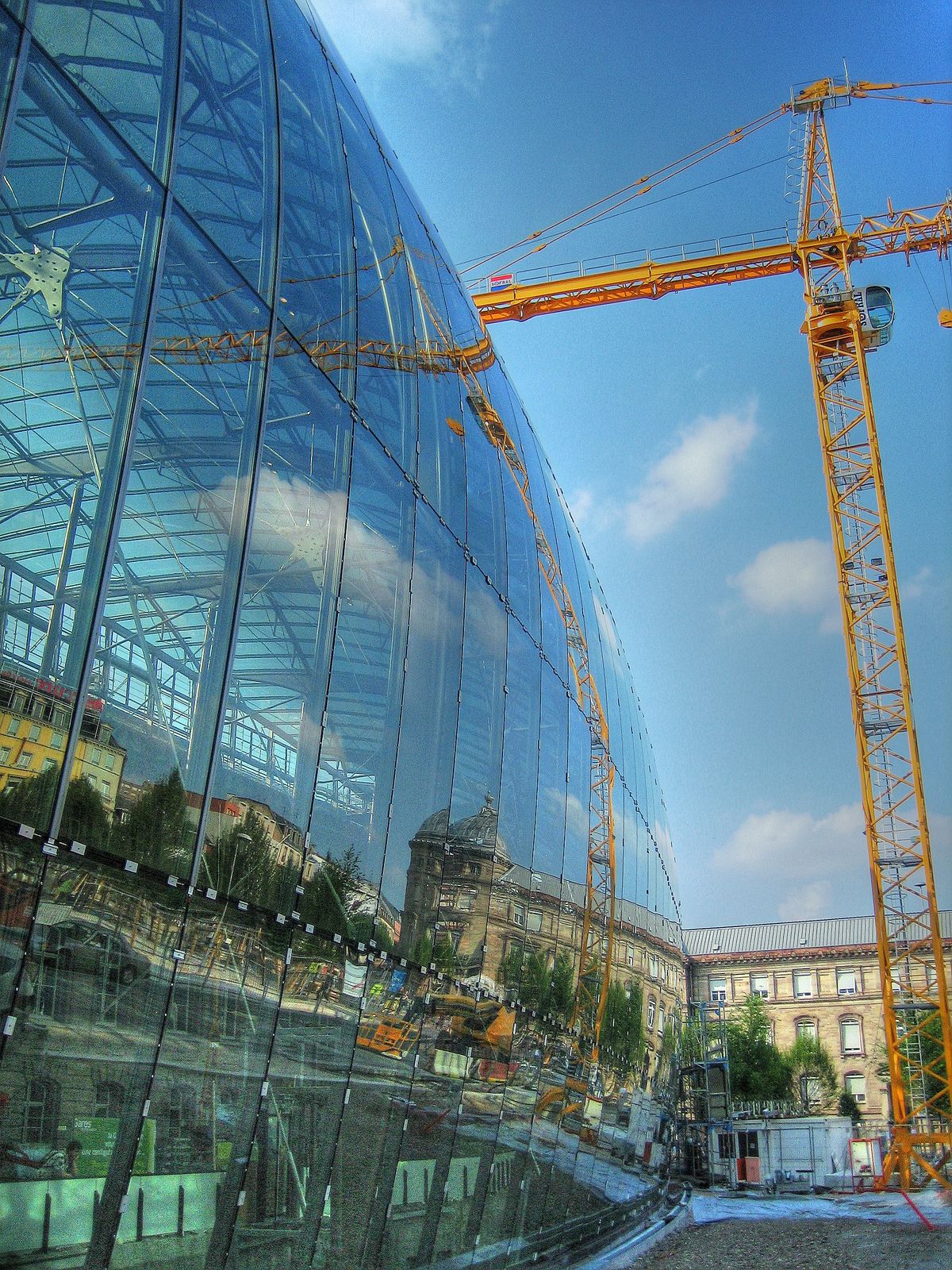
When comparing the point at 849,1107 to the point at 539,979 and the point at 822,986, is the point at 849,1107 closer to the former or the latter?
the point at 822,986

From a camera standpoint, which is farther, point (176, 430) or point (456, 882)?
point (456, 882)

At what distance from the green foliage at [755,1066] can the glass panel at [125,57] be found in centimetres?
7115

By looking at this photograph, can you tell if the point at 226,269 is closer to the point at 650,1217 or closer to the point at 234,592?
the point at 234,592

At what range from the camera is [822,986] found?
287 ft

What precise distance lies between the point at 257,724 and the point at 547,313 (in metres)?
49.1

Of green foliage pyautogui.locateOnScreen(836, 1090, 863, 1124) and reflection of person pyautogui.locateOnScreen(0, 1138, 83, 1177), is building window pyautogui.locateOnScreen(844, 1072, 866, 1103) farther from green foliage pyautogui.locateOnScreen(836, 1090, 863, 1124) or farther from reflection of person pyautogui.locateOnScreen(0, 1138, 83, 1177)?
reflection of person pyautogui.locateOnScreen(0, 1138, 83, 1177)

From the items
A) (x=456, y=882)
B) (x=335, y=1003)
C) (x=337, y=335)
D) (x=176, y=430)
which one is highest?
(x=337, y=335)

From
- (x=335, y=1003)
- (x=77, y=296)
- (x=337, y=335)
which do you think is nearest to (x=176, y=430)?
(x=77, y=296)

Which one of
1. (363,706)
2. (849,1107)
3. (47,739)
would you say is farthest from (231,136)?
(849,1107)

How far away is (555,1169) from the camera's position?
62.7 feet

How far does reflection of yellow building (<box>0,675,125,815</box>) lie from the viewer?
6.93m

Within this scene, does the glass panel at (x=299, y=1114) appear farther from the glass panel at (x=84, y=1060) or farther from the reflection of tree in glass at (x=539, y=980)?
the reflection of tree in glass at (x=539, y=980)

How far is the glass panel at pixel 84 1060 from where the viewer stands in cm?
706

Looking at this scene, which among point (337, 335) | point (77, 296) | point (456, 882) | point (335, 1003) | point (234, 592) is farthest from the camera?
point (456, 882)
